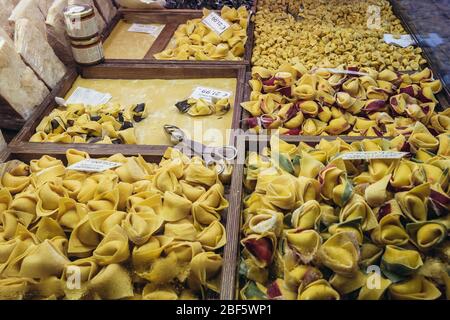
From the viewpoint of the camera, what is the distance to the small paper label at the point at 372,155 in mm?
1158

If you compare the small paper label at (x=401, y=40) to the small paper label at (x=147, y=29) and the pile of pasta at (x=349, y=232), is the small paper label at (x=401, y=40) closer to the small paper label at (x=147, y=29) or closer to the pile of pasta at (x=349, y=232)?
the pile of pasta at (x=349, y=232)

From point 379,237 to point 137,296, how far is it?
61cm

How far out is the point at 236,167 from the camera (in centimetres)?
135

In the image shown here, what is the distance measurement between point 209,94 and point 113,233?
1019 millimetres

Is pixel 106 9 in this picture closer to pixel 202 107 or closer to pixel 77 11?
pixel 77 11

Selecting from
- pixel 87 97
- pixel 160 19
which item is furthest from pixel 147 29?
pixel 87 97

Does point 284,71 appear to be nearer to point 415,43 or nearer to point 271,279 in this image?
point 415,43

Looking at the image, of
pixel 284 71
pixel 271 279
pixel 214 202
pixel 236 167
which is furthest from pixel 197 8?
pixel 271 279

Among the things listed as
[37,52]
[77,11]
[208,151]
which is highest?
[77,11]

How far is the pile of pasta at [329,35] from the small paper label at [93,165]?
101 centimetres

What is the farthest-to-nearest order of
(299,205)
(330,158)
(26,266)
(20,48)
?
(20,48) < (330,158) < (299,205) < (26,266)

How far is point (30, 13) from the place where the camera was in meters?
1.93

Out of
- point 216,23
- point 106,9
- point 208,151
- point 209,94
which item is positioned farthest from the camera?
point 106,9

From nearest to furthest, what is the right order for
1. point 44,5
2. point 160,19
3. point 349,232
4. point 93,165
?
point 349,232
point 93,165
point 44,5
point 160,19
